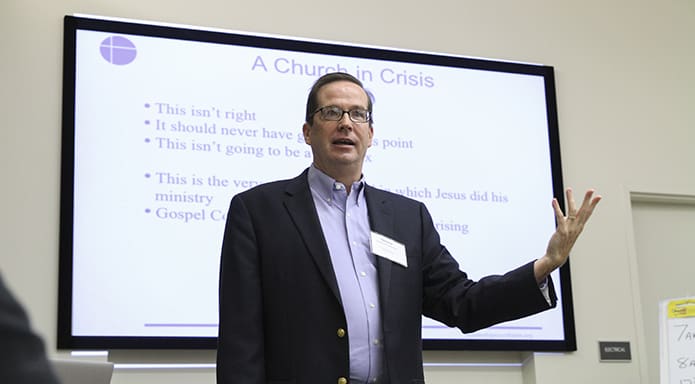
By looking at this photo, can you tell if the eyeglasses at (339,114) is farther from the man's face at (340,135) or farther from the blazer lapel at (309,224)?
the blazer lapel at (309,224)

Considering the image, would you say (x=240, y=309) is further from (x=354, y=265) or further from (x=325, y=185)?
(x=325, y=185)

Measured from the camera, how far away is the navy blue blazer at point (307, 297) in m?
2.03

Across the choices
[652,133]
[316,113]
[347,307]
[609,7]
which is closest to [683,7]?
[609,7]

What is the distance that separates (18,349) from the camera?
47cm

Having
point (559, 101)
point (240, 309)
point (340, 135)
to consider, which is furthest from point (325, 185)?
point (559, 101)

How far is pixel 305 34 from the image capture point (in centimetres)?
426

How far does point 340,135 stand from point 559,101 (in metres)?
2.64

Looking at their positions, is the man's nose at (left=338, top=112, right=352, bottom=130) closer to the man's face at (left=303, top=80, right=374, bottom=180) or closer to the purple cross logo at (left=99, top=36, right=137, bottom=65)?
the man's face at (left=303, top=80, right=374, bottom=180)

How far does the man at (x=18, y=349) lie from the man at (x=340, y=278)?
1.55m

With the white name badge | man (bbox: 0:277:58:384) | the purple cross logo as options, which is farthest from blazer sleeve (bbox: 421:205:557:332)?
the purple cross logo

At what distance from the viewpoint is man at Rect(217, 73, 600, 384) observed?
204 cm

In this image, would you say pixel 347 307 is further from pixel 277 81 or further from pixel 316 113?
pixel 277 81

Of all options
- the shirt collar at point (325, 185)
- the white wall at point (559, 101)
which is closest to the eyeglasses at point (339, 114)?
the shirt collar at point (325, 185)

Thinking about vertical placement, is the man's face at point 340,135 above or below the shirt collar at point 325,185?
above
